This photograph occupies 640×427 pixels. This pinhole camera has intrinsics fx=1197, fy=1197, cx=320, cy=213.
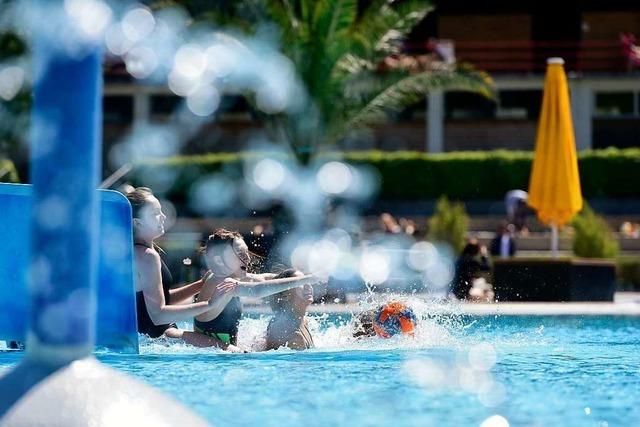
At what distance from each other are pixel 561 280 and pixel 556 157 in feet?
5.75

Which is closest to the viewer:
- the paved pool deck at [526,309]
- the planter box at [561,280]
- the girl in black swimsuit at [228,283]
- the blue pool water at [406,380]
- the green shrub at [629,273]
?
the blue pool water at [406,380]

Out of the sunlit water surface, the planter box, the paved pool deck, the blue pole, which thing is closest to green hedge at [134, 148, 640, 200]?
the planter box

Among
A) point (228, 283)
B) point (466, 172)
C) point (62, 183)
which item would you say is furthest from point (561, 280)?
point (62, 183)

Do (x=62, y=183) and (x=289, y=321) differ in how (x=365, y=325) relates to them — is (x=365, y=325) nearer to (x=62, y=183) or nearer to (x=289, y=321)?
(x=289, y=321)

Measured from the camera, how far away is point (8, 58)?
24188mm

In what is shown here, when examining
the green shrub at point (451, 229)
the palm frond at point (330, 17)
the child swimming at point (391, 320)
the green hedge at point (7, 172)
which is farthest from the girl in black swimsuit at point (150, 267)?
the green hedge at point (7, 172)

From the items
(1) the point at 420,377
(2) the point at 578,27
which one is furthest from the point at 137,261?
(2) the point at 578,27

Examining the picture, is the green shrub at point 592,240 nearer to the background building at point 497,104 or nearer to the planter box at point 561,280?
the planter box at point 561,280

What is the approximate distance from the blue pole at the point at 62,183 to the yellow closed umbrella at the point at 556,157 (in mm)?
12062

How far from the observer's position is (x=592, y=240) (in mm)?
17719

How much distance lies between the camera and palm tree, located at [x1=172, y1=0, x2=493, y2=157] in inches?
703

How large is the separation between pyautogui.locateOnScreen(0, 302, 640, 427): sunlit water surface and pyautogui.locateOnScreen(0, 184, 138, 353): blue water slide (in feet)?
0.63

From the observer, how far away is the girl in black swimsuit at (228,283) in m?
6.54

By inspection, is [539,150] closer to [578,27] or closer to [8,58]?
[8,58]
